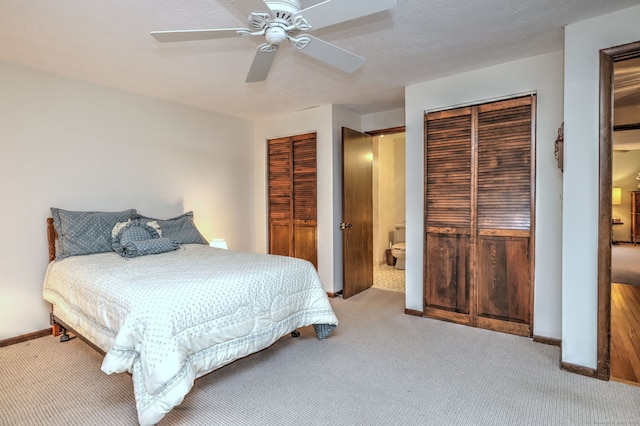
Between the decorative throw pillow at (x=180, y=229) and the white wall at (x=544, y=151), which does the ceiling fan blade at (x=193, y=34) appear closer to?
the decorative throw pillow at (x=180, y=229)

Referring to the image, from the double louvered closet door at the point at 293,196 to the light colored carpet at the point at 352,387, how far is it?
1.73m

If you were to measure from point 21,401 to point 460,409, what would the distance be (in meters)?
2.65

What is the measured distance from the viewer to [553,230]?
9.39 feet

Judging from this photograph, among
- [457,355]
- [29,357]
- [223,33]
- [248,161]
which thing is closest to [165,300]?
[223,33]

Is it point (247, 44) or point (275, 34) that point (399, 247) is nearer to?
point (247, 44)

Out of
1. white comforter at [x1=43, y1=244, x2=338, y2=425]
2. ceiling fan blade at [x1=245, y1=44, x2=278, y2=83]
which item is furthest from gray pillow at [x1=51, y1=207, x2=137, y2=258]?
ceiling fan blade at [x1=245, y1=44, x2=278, y2=83]

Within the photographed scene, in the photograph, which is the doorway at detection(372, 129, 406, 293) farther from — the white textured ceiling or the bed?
the bed

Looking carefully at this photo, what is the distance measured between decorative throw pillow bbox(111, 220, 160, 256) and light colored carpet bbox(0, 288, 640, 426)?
886mm

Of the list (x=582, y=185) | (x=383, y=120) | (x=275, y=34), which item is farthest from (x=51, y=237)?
(x=582, y=185)

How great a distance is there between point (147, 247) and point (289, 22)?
2.29 metres

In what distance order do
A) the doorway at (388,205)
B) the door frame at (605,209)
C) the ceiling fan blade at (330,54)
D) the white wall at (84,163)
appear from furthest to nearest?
the doorway at (388,205) < the white wall at (84,163) < the door frame at (605,209) < the ceiling fan blade at (330,54)

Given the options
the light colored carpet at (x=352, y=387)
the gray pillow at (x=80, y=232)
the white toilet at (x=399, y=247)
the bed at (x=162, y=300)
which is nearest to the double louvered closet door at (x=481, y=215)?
the light colored carpet at (x=352, y=387)

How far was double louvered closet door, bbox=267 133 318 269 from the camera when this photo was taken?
446 cm

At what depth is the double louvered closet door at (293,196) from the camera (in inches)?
176
